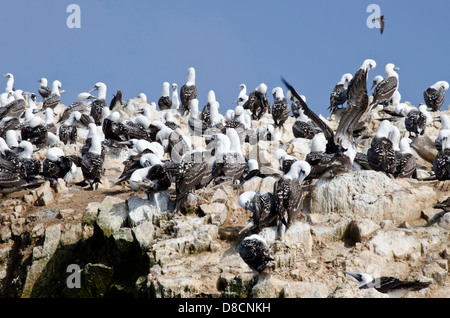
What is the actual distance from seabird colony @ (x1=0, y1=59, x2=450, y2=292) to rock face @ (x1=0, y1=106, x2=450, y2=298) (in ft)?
1.17

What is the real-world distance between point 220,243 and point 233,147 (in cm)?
517

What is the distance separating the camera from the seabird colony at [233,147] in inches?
516

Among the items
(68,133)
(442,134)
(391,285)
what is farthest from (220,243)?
(68,133)

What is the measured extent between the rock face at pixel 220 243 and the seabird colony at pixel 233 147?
1.17ft

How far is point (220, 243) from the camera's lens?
43.5 ft

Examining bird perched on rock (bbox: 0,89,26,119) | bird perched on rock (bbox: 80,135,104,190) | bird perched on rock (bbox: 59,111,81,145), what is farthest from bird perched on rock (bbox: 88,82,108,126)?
bird perched on rock (bbox: 80,135,104,190)

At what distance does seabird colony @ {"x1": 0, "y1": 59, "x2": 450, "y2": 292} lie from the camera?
43.0 ft

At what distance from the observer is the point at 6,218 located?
16578 millimetres

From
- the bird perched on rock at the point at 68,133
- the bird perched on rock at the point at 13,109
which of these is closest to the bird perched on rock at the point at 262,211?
the bird perched on rock at the point at 68,133

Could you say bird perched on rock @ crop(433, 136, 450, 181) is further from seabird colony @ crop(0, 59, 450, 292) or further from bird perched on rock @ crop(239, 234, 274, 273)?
bird perched on rock @ crop(239, 234, 274, 273)

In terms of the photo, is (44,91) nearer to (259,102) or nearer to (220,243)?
(259,102)

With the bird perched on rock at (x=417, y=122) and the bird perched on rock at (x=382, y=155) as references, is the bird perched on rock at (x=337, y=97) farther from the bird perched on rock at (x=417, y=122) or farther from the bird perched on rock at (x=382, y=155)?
the bird perched on rock at (x=382, y=155)
